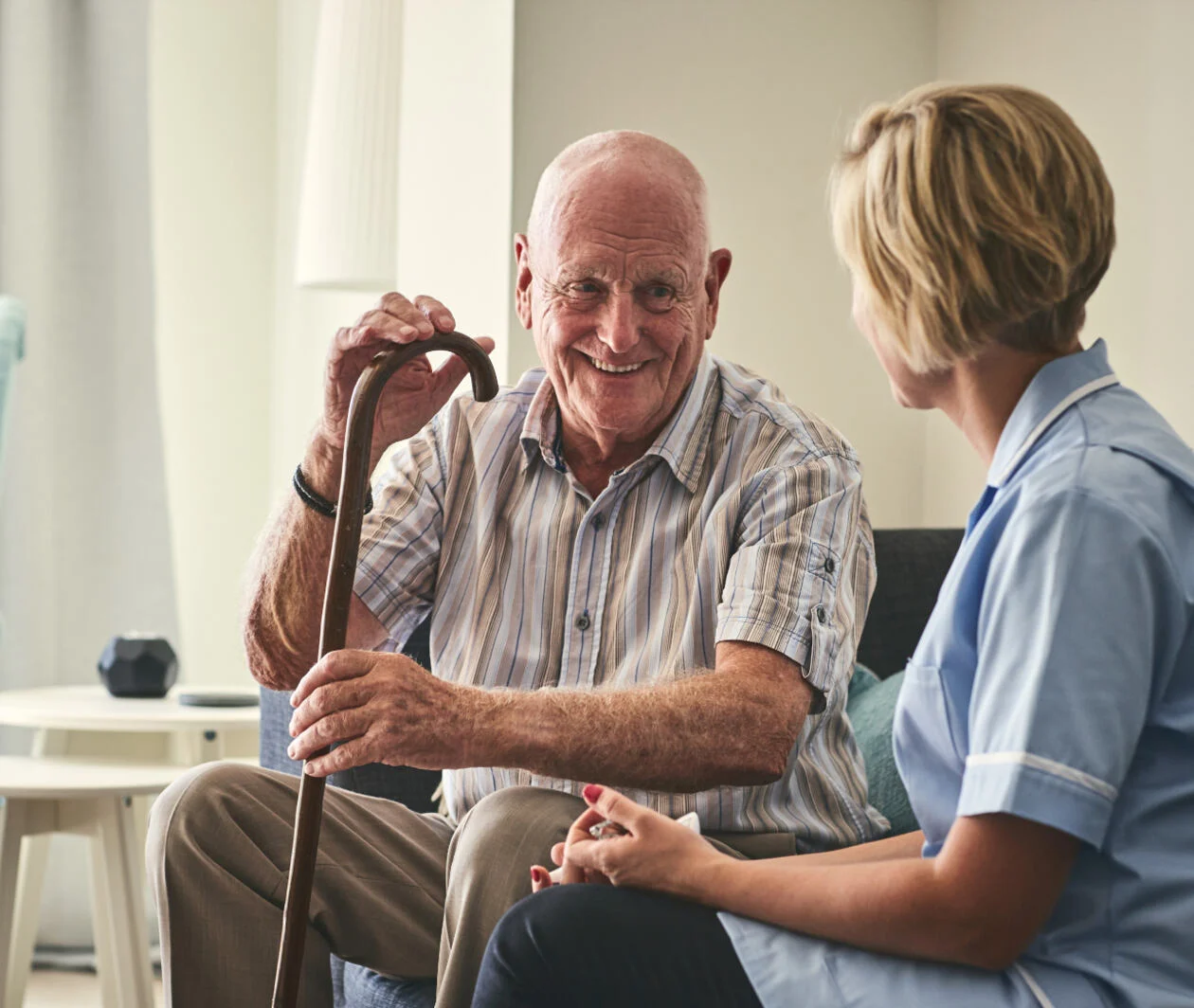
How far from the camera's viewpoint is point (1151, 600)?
2.83ft

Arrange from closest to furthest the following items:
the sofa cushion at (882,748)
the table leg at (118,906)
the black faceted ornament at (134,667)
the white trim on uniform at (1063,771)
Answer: the white trim on uniform at (1063,771)
the sofa cushion at (882,748)
the table leg at (118,906)
the black faceted ornament at (134,667)

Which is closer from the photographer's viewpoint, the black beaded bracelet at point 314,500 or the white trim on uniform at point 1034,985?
Result: the white trim on uniform at point 1034,985

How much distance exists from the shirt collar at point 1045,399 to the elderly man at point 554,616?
539 mm

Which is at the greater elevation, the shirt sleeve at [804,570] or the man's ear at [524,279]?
the man's ear at [524,279]

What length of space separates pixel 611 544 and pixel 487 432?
0.25 meters

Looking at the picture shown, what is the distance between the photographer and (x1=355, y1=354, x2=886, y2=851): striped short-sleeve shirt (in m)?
1.57

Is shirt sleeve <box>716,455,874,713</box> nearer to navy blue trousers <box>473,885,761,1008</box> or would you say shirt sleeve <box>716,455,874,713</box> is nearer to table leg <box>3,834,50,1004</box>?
navy blue trousers <box>473,885,761,1008</box>

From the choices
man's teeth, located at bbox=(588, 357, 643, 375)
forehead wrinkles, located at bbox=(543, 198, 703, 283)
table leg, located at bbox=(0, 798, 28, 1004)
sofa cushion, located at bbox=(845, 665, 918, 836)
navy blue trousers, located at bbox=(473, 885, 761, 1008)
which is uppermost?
forehead wrinkles, located at bbox=(543, 198, 703, 283)

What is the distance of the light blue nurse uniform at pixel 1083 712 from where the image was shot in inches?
33.6

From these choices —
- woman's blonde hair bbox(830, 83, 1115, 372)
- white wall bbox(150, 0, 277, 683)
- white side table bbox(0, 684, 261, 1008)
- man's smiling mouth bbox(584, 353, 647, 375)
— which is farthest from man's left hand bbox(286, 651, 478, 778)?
white wall bbox(150, 0, 277, 683)

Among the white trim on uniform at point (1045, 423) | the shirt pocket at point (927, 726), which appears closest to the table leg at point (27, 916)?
the shirt pocket at point (927, 726)

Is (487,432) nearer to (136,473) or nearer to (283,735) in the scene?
(283,735)

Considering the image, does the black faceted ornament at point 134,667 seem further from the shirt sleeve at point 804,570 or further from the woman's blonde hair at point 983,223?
the woman's blonde hair at point 983,223

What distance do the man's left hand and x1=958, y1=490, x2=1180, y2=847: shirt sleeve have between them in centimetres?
62
